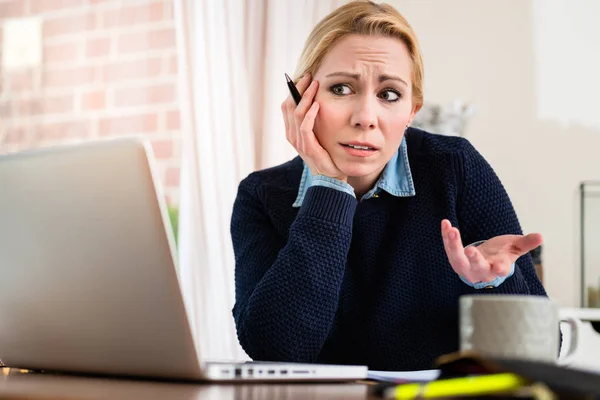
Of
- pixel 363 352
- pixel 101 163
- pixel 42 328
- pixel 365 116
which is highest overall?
pixel 365 116

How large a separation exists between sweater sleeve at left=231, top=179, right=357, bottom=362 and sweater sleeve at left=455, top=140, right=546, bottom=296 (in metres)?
0.26

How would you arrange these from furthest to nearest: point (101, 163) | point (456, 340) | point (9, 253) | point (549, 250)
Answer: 1. point (549, 250)
2. point (456, 340)
3. point (9, 253)
4. point (101, 163)

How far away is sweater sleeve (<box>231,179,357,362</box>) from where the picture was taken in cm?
131

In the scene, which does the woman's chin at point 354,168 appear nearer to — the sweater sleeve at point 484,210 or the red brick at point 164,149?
the sweater sleeve at point 484,210

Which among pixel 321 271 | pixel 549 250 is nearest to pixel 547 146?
pixel 549 250

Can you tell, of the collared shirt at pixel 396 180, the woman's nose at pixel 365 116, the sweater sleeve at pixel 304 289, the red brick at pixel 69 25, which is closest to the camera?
Result: the sweater sleeve at pixel 304 289

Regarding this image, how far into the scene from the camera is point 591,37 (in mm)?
3002

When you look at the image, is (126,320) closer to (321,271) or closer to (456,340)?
(321,271)

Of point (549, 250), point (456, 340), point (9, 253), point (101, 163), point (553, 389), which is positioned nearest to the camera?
point (553, 389)

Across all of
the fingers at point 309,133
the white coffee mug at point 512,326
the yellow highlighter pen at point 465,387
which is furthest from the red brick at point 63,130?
the yellow highlighter pen at point 465,387

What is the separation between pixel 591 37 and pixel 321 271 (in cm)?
216

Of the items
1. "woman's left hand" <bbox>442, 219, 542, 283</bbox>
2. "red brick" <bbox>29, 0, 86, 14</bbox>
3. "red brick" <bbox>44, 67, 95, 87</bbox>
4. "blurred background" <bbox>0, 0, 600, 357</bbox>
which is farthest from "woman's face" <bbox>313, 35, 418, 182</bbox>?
"red brick" <bbox>29, 0, 86, 14</bbox>

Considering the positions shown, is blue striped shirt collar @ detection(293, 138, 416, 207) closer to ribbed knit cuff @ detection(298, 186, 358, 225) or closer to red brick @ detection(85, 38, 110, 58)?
ribbed knit cuff @ detection(298, 186, 358, 225)

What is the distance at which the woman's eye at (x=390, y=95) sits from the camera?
58.8 inches
